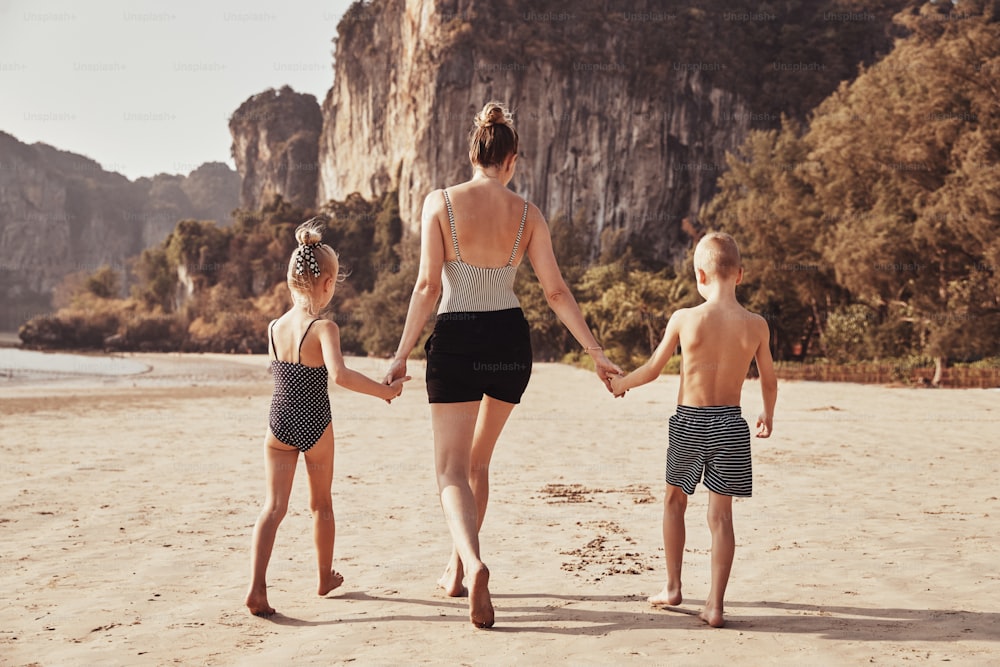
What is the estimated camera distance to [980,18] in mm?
20562

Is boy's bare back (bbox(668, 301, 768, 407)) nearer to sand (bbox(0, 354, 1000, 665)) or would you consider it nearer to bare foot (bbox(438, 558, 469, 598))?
sand (bbox(0, 354, 1000, 665))

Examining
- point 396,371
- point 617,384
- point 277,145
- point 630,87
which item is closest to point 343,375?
point 396,371

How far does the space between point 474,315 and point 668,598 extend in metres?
1.51

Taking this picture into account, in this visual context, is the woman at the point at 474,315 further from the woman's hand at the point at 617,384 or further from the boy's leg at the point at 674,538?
the boy's leg at the point at 674,538

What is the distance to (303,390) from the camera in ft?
12.2

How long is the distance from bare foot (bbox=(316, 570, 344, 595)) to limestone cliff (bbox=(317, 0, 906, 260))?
55723mm

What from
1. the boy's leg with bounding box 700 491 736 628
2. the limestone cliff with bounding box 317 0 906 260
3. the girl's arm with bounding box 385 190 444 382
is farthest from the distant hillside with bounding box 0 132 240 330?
the boy's leg with bounding box 700 491 736 628

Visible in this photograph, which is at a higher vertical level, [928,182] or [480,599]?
[928,182]

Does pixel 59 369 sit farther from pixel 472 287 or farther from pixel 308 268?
pixel 472 287

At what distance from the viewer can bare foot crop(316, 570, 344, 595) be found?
3.87 metres

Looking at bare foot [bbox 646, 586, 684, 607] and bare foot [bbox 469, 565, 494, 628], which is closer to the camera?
bare foot [bbox 469, 565, 494, 628]

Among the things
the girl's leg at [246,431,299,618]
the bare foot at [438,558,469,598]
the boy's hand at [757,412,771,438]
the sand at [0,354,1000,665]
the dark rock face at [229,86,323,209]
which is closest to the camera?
the sand at [0,354,1000,665]

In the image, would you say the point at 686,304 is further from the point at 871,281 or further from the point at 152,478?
the point at 152,478

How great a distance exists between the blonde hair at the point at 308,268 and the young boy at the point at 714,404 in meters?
1.49
